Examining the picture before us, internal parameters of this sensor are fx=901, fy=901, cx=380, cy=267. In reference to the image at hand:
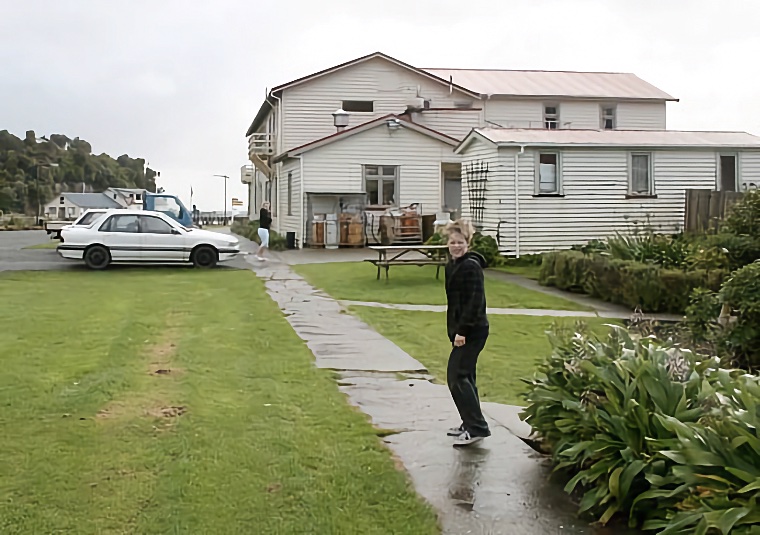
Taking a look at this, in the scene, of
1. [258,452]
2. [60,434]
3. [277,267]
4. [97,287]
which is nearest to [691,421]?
[258,452]

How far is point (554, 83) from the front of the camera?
42.6 metres

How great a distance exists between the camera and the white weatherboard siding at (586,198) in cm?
2295

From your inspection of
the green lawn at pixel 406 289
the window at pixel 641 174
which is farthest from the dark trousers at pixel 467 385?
the window at pixel 641 174

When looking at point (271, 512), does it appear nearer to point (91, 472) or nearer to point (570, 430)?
point (91, 472)

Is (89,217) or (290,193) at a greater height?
(290,193)

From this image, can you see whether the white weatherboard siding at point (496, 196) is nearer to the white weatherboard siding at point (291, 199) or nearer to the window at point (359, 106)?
the white weatherboard siding at point (291, 199)

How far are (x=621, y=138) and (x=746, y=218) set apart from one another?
A: 375 inches

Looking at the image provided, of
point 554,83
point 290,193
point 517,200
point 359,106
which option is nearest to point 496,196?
point 517,200

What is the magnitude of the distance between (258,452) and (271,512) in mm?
1139

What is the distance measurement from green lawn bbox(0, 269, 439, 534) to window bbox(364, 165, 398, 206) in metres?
19.5

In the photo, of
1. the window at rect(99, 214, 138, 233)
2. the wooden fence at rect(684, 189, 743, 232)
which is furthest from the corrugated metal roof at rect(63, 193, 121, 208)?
the wooden fence at rect(684, 189, 743, 232)

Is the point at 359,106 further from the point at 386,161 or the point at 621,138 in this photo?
the point at 621,138

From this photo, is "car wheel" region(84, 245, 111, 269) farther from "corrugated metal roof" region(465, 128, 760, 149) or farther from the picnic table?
"corrugated metal roof" region(465, 128, 760, 149)

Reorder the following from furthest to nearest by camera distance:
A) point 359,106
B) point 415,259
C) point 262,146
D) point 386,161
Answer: point 262,146 → point 359,106 → point 386,161 → point 415,259
